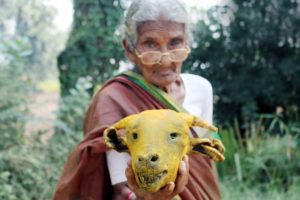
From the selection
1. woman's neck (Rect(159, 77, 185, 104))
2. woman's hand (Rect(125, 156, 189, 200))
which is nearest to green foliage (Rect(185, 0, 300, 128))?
woman's neck (Rect(159, 77, 185, 104))

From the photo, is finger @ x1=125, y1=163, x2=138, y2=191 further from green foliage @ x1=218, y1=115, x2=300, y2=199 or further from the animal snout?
green foliage @ x1=218, y1=115, x2=300, y2=199

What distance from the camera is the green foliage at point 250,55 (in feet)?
23.9

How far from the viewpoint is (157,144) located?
1.57 m

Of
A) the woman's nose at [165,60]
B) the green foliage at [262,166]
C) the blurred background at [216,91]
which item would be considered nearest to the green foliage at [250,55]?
the blurred background at [216,91]

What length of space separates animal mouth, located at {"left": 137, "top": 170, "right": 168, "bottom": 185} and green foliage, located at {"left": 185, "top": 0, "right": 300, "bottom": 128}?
229 inches

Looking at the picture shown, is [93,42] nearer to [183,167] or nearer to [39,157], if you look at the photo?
[39,157]

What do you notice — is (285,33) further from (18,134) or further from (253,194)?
(18,134)

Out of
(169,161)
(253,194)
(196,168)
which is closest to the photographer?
(169,161)

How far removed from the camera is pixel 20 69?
16.4 feet

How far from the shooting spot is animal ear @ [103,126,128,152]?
175 cm

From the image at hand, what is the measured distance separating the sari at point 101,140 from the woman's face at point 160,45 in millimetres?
44

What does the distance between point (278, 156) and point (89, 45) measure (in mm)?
2200

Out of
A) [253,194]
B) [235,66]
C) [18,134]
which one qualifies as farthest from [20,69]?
[235,66]

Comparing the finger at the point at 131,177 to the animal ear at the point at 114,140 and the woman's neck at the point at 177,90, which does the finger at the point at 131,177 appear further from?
the woman's neck at the point at 177,90
